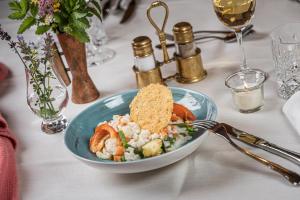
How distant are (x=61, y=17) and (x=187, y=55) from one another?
0.30 meters

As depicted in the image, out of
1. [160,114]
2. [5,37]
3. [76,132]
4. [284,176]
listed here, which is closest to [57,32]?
[5,37]

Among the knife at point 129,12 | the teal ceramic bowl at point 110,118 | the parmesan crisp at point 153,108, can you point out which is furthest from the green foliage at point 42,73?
the knife at point 129,12

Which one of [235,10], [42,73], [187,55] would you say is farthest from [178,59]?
[42,73]

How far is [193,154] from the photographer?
864 millimetres

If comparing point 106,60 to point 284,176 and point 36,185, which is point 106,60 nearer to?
point 36,185

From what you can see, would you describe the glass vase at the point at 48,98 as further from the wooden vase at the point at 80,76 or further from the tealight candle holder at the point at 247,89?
the tealight candle holder at the point at 247,89

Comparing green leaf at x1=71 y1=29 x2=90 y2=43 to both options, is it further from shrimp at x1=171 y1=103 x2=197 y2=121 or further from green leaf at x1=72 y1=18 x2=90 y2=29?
shrimp at x1=171 y1=103 x2=197 y2=121

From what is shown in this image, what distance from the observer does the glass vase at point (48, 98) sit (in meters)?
1.03

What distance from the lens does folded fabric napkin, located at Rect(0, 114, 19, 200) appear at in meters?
0.85

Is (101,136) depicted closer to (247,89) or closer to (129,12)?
(247,89)

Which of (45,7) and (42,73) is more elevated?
(45,7)

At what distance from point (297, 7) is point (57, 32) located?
2.23 ft

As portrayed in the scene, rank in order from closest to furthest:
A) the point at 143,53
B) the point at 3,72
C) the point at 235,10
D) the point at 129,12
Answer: the point at 235,10 → the point at 143,53 → the point at 3,72 → the point at 129,12

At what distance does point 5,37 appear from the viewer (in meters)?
0.97
